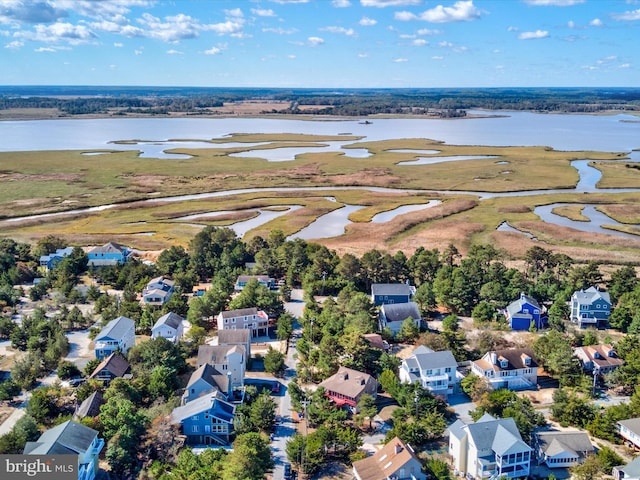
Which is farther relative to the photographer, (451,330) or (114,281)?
(114,281)

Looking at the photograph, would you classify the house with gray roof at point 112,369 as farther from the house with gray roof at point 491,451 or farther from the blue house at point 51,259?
the blue house at point 51,259

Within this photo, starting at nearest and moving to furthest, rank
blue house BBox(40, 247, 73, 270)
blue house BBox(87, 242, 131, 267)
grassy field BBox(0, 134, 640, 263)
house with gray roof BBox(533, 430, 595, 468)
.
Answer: house with gray roof BBox(533, 430, 595, 468) < blue house BBox(40, 247, 73, 270) < blue house BBox(87, 242, 131, 267) < grassy field BBox(0, 134, 640, 263)

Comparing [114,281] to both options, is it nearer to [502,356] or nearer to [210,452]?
[210,452]

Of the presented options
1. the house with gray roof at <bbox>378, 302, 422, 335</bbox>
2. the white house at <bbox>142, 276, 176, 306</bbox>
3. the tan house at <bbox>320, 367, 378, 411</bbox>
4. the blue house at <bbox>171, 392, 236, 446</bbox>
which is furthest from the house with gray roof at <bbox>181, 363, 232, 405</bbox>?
the white house at <bbox>142, 276, 176, 306</bbox>

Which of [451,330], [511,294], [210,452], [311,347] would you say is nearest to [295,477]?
[210,452]

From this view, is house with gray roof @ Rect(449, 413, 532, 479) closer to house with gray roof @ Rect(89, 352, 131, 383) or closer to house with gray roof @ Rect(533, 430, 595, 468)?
house with gray roof @ Rect(533, 430, 595, 468)

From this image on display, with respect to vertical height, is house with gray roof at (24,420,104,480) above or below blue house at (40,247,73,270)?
above
